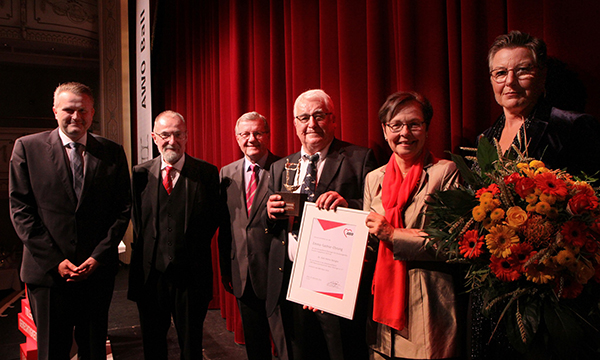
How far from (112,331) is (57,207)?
216 centimetres

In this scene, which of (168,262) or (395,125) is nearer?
(395,125)

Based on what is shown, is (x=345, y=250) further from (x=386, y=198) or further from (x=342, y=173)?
(x=342, y=173)

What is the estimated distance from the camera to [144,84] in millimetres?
4797

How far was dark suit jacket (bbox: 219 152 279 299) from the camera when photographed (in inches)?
90.9

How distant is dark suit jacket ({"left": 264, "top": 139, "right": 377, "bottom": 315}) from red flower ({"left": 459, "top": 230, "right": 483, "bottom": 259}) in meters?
0.68

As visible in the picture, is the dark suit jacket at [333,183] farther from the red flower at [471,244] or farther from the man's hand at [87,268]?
the man's hand at [87,268]

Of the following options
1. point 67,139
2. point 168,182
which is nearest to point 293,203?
point 168,182

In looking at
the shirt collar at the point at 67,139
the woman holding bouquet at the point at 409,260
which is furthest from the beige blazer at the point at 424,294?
the shirt collar at the point at 67,139

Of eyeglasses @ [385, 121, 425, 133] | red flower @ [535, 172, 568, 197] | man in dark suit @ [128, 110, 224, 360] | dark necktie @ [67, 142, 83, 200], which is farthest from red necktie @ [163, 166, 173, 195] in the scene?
red flower @ [535, 172, 568, 197]

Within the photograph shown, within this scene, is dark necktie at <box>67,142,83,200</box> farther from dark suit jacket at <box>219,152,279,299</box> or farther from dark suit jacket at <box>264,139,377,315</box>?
dark suit jacket at <box>264,139,377,315</box>

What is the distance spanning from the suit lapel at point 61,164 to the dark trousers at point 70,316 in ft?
1.64

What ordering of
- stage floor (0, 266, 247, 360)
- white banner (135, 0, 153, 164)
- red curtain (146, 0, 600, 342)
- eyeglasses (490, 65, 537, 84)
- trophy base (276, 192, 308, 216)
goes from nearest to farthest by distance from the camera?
eyeglasses (490, 65, 537, 84) < red curtain (146, 0, 600, 342) < trophy base (276, 192, 308, 216) < stage floor (0, 266, 247, 360) < white banner (135, 0, 153, 164)

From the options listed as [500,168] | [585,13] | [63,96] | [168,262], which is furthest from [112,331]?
[585,13]

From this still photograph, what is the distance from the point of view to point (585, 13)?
4.83ft
